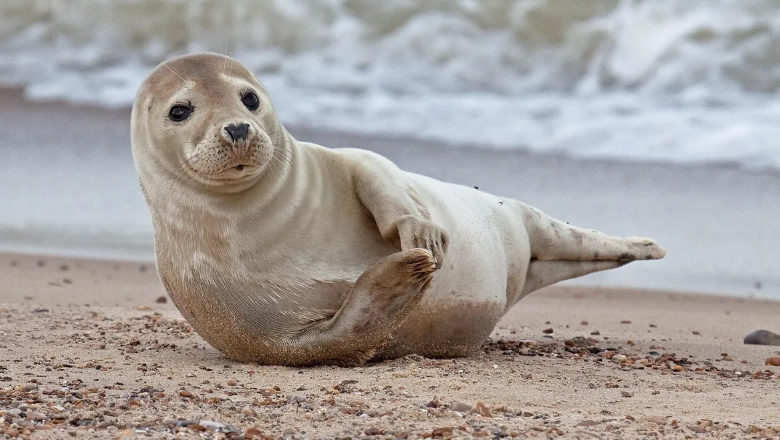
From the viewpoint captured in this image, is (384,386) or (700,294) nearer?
(384,386)

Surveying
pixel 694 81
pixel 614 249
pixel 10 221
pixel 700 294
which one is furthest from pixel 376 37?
pixel 614 249

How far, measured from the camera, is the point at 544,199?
29.1 ft

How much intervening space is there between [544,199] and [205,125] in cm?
507

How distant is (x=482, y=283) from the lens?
4.72 m

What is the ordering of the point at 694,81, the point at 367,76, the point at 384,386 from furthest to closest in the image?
1. the point at 367,76
2. the point at 694,81
3. the point at 384,386

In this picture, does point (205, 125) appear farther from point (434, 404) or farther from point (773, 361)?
point (773, 361)

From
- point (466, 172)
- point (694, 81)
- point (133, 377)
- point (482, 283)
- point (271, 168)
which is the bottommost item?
point (133, 377)

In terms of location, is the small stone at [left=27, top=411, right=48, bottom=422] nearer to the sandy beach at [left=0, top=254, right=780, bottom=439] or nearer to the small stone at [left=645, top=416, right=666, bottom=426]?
the sandy beach at [left=0, top=254, right=780, bottom=439]

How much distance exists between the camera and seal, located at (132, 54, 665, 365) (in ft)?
13.6

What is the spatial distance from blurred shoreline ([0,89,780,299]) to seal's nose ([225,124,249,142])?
3827mm

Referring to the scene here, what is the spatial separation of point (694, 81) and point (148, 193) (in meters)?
8.49

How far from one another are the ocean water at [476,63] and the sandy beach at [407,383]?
476 cm

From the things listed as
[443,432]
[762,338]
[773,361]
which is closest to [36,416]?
[443,432]

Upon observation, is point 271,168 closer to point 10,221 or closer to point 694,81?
point 10,221
